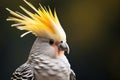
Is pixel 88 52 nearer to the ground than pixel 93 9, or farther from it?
nearer to the ground

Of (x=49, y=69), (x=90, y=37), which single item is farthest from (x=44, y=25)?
(x=90, y=37)

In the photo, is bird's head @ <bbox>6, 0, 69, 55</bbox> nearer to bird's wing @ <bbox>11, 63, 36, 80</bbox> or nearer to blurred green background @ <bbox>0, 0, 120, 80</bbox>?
bird's wing @ <bbox>11, 63, 36, 80</bbox>

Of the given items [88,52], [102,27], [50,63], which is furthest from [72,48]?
[50,63]

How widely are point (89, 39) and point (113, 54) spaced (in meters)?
0.15

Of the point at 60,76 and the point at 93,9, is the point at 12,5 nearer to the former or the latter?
the point at 93,9

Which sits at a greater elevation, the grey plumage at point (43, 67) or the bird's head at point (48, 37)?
the bird's head at point (48, 37)

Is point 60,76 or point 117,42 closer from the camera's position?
point 60,76

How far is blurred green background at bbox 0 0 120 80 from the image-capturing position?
1432 mm

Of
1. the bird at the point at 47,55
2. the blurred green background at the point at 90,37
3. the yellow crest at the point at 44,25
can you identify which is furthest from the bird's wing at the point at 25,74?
the blurred green background at the point at 90,37

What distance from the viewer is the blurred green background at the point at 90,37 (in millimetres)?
1432

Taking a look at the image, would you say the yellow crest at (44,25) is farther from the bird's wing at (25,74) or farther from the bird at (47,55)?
the bird's wing at (25,74)

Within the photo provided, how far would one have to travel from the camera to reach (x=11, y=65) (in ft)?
4.63

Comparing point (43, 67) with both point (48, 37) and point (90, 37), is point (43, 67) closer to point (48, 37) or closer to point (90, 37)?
point (48, 37)

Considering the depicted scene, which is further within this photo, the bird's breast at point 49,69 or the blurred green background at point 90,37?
the blurred green background at point 90,37
